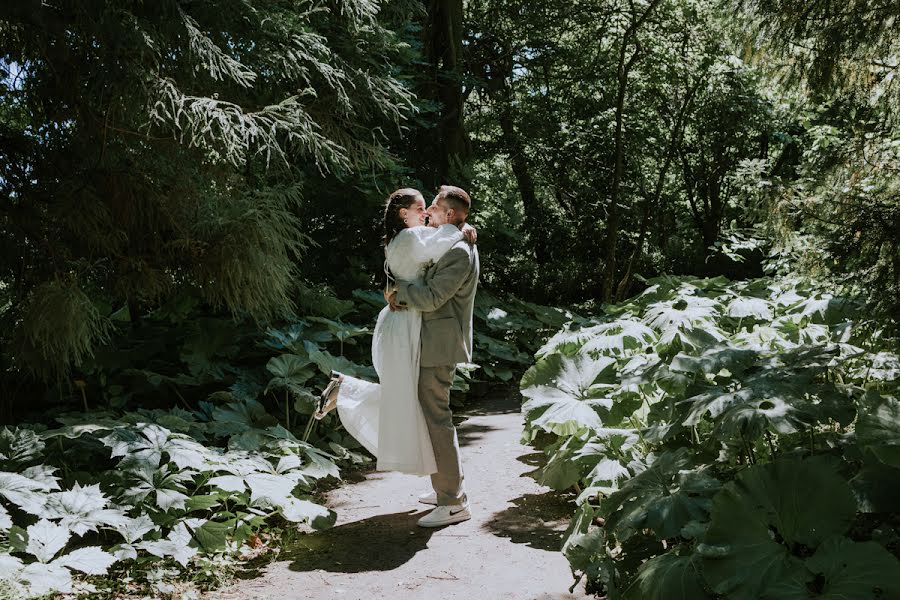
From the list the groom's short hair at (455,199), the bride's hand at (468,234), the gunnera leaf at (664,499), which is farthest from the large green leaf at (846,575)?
the groom's short hair at (455,199)

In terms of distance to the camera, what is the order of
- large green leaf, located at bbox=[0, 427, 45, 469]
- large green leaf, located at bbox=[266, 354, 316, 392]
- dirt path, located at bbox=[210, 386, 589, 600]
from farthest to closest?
1. large green leaf, located at bbox=[266, 354, 316, 392]
2. large green leaf, located at bbox=[0, 427, 45, 469]
3. dirt path, located at bbox=[210, 386, 589, 600]

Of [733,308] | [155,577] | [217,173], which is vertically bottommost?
[155,577]

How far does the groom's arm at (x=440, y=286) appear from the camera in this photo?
15.3 ft

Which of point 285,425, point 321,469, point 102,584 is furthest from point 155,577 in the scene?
point 285,425

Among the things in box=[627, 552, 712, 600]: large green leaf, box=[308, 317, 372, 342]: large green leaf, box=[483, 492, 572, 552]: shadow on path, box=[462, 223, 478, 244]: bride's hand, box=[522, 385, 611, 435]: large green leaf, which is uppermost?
box=[462, 223, 478, 244]: bride's hand

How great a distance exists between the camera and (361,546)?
4.40 metres

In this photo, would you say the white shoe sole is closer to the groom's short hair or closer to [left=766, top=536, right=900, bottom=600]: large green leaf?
the groom's short hair

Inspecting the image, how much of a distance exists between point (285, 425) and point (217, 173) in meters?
2.08

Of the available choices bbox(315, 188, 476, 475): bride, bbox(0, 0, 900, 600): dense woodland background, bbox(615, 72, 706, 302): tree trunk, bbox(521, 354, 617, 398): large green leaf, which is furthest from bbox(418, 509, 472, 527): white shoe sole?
bbox(615, 72, 706, 302): tree trunk

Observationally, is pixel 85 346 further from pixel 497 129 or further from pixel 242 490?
pixel 497 129

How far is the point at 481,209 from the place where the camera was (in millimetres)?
11016

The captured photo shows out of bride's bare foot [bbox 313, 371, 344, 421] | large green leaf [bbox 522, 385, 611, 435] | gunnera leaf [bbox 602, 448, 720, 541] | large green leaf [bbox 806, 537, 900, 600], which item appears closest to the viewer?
large green leaf [bbox 806, 537, 900, 600]

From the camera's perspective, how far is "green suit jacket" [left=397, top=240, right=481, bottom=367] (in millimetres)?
4684

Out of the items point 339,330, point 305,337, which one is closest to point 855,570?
point 339,330
